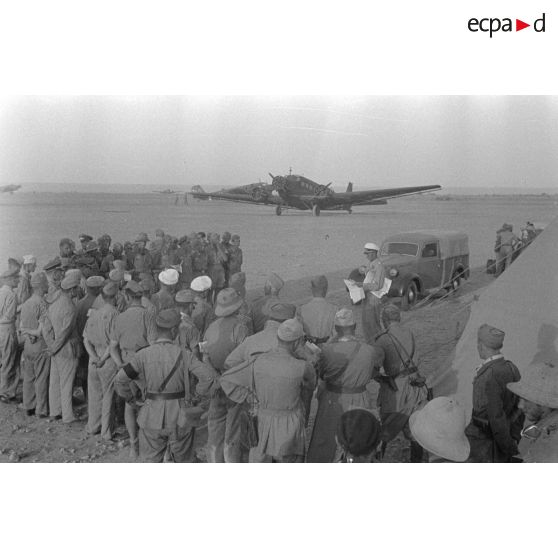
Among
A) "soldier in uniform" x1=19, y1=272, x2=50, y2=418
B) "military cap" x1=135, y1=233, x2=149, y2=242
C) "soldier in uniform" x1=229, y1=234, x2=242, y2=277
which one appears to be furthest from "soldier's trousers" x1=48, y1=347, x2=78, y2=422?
"soldier in uniform" x1=229, y1=234, x2=242, y2=277

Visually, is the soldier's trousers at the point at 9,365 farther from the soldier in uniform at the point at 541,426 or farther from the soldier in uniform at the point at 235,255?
the soldier in uniform at the point at 541,426

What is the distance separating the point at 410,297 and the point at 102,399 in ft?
13.7

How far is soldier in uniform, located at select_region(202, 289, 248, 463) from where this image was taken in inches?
174

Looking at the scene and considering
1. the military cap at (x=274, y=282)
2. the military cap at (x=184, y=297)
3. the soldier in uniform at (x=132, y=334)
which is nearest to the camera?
the soldier in uniform at (x=132, y=334)

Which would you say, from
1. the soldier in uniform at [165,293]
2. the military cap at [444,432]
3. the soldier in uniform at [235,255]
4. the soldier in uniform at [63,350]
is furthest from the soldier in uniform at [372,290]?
the soldier in uniform at [63,350]

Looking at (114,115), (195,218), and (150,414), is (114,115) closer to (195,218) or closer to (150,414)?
(195,218)

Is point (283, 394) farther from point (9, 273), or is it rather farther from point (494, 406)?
point (9, 273)

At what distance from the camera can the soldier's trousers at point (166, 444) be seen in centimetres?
406

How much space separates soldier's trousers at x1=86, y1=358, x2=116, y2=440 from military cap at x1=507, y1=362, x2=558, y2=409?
123 inches

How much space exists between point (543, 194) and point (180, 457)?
4.19 m

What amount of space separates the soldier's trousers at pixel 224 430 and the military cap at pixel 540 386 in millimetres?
1984

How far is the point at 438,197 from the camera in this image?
5.87 m

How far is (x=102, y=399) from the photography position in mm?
4918

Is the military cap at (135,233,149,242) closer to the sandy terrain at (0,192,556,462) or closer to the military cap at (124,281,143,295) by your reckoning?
the sandy terrain at (0,192,556,462)
